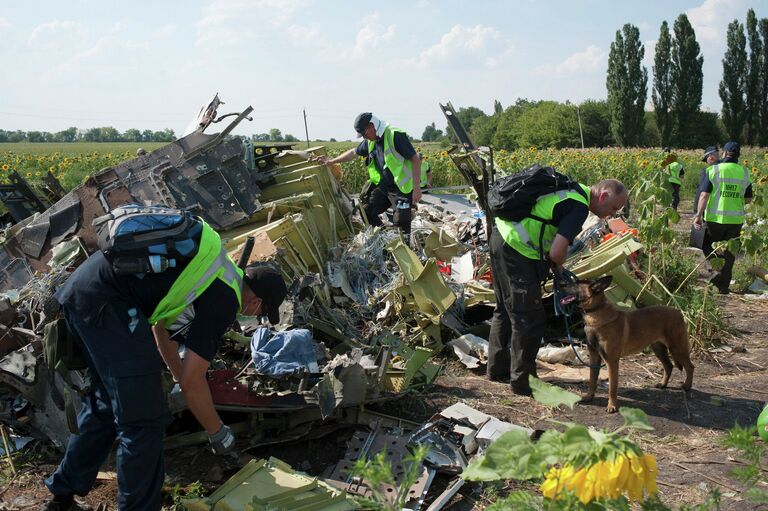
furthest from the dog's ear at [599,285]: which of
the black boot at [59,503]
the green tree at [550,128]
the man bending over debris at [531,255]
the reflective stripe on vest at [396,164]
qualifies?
the green tree at [550,128]

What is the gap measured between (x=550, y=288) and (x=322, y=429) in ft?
9.37

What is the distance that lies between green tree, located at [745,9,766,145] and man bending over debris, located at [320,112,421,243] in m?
42.7

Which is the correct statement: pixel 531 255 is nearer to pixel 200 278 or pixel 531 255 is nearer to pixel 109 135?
pixel 200 278

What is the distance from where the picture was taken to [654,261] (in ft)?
22.8

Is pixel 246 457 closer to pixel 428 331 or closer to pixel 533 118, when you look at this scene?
pixel 428 331

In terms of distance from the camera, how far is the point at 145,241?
110 inches

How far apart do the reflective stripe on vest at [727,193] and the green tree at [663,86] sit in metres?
38.4

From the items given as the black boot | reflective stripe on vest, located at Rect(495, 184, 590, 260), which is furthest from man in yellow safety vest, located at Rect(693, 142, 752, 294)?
the black boot

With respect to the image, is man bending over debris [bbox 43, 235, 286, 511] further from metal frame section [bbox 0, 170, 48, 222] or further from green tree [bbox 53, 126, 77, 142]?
green tree [bbox 53, 126, 77, 142]

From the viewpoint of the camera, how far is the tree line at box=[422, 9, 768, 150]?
42.0 meters

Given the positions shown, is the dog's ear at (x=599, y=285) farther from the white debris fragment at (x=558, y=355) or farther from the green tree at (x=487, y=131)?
the green tree at (x=487, y=131)

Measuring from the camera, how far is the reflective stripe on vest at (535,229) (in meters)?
4.46

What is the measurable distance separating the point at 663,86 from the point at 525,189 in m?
45.3

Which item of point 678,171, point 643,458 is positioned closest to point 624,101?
point 678,171
